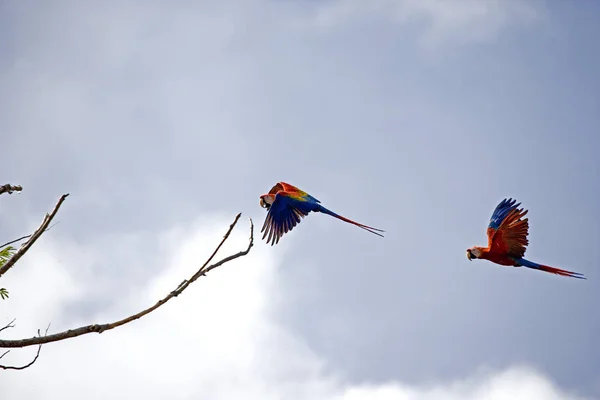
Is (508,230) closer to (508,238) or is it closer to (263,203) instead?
(508,238)

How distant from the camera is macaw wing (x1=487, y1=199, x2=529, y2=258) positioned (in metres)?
7.96

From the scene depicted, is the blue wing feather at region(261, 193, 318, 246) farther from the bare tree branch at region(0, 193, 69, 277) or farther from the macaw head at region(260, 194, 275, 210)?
the bare tree branch at region(0, 193, 69, 277)

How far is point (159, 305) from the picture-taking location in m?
2.81

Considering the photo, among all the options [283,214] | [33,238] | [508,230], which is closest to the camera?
[33,238]

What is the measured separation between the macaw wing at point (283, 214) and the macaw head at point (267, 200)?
25 cm

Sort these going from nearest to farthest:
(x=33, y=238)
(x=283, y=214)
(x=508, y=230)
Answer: (x=33, y=238) → (x=508, y=230) → (x=283, y=214)

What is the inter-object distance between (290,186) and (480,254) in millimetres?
3307

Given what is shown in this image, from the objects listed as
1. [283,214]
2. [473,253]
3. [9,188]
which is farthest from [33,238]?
[473,253]

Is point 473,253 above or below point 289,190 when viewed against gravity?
below

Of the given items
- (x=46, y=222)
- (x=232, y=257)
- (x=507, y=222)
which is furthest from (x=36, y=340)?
(x=507, y=222)

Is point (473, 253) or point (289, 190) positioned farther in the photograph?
point (289, 190)

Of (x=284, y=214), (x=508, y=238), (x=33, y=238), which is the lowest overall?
(x=33, y=238)

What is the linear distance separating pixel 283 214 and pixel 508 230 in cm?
344

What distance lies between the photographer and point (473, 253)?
27.7ft
